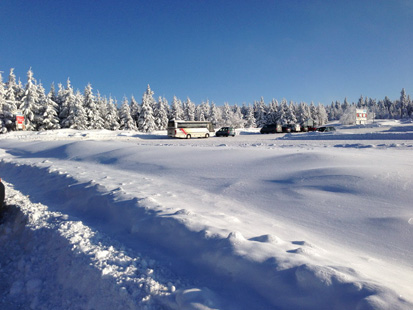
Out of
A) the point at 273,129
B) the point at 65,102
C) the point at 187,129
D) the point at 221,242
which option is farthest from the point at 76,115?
the point at 221,242

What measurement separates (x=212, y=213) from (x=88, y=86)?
182 feet

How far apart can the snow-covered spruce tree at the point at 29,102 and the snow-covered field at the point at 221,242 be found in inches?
1832

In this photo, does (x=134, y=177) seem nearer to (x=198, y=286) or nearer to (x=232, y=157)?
(x=232, y=157)

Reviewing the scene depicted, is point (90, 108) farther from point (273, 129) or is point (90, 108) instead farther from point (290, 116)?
point (290, 116)

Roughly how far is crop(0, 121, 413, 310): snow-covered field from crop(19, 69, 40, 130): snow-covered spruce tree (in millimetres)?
46523

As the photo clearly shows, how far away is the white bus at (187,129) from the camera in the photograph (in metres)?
38.2

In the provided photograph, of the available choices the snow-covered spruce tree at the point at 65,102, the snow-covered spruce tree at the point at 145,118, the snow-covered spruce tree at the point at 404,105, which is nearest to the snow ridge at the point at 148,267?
the snow-covered spruce tree at the point at 65,102

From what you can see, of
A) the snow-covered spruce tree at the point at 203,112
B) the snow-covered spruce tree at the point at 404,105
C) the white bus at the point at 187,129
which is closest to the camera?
the white bus at the point at 187,129

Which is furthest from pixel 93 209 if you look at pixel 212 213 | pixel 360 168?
pixel 360 168

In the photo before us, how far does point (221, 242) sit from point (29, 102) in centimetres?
5273

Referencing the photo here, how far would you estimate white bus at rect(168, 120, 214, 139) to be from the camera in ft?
125

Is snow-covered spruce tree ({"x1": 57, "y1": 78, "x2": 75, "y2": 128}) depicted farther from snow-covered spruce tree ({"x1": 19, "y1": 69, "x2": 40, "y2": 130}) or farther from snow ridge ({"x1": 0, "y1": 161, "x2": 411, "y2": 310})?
snow ridge ({"x1": 0, "y1": 161, "x2": 411, "y2": 310})

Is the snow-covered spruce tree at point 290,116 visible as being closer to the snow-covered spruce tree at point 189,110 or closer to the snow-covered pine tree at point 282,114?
the snow-covered pine tree at point 282,114

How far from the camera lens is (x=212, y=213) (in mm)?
4695
